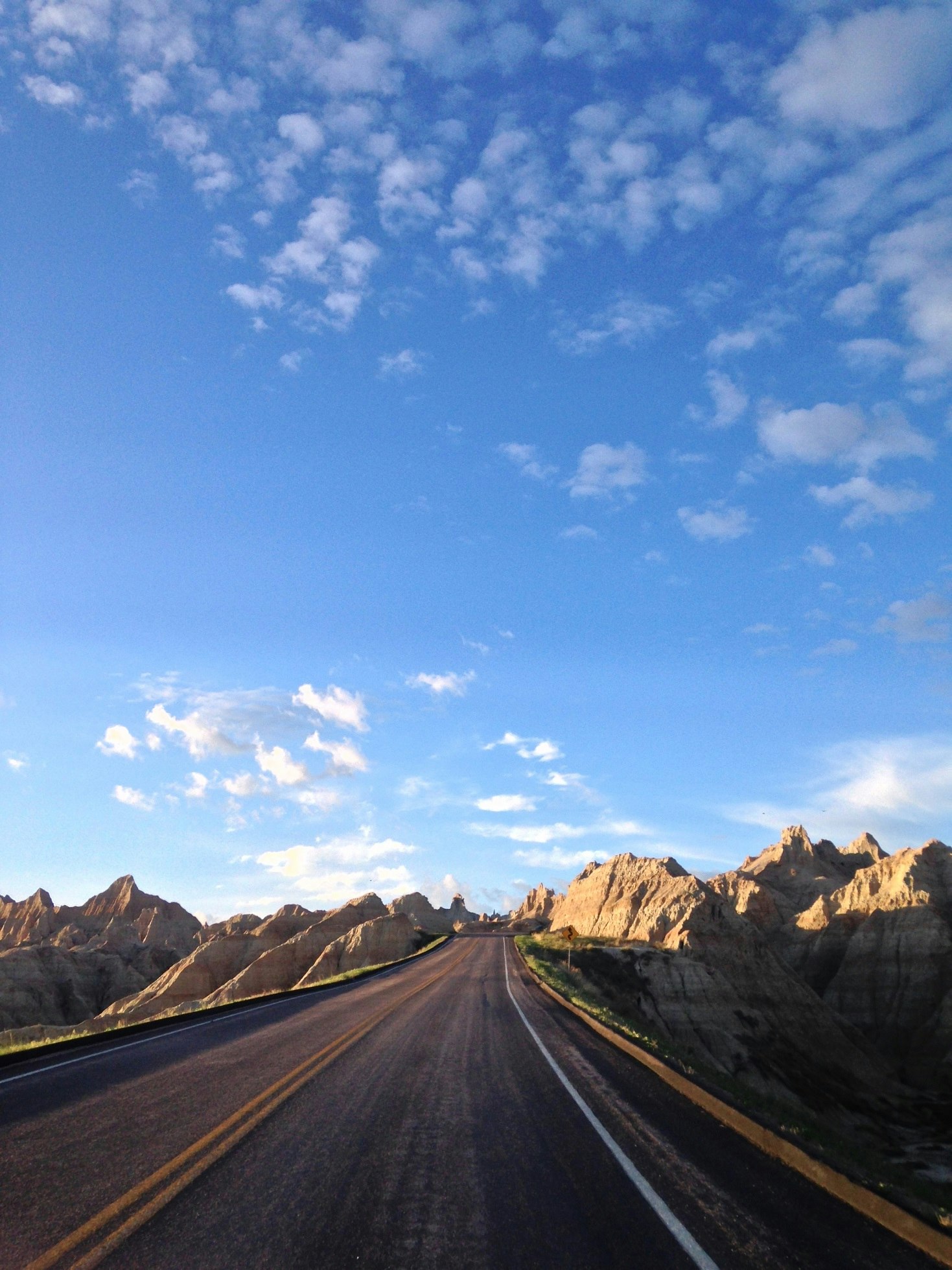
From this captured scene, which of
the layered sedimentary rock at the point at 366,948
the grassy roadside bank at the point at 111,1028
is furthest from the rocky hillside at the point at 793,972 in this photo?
the layered sedimentary rock at the point at 366,948

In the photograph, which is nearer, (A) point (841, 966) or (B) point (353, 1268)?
(B) point (353, 1268)

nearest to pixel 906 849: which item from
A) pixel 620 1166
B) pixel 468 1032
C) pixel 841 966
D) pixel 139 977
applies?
pixel 841 966

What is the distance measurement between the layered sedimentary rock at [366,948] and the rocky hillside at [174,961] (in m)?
0.10

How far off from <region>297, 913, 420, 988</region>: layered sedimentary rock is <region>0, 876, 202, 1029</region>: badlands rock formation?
3710cm

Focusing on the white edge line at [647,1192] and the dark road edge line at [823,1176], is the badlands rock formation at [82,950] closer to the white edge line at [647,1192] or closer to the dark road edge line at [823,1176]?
the white edge line at [647,1192]

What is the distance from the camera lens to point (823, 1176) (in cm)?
652

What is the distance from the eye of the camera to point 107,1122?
7738mm

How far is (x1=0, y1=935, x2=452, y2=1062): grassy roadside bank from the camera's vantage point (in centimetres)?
1300

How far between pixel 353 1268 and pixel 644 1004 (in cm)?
4078

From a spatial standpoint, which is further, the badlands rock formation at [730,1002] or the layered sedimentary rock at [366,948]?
the layered sedimentary rock at [366,948]

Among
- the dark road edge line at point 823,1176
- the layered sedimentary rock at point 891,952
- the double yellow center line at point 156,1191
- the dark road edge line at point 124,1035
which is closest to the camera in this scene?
the double yellow center line at point 156,1191

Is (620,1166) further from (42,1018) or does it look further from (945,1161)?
(42,1018)

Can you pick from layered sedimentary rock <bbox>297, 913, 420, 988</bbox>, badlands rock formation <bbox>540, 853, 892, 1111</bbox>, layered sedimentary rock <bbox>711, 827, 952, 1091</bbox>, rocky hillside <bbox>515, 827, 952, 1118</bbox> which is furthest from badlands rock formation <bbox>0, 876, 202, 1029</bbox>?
layered sedimentary rock <bbox>711, 827, 952, 1091</bbox>

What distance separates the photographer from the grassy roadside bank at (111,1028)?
1300 cm
